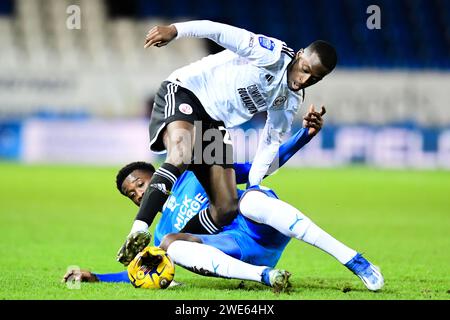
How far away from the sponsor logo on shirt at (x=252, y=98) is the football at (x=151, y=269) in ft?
5.48

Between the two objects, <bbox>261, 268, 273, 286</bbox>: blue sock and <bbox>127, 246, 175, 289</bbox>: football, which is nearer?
<bbox>261, 268, 273, 286</bbox>: blue sock

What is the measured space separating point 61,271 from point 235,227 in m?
1.51

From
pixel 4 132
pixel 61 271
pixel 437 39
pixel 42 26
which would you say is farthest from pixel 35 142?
pixel 61 271

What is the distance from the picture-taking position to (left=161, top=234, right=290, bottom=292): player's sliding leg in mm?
5320

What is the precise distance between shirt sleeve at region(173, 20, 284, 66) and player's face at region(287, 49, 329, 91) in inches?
6.3

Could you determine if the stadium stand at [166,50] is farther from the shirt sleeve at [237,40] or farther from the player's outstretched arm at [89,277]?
the player's outstretched arm at [89,277]

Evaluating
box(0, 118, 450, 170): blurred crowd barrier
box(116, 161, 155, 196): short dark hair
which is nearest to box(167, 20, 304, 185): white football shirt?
box(116, 161, 155, 196): short dark hair

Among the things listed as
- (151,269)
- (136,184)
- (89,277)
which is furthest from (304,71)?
(89,277)

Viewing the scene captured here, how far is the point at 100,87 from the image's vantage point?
24844 millimetres

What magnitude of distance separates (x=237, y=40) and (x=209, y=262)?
5.73 ft

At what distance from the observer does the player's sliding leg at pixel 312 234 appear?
543 cm

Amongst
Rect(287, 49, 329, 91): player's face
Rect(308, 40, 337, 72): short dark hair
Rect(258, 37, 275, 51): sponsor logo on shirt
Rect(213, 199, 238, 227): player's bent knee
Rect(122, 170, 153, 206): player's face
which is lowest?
Rect(213, 199, 238, 227): player's bent knee

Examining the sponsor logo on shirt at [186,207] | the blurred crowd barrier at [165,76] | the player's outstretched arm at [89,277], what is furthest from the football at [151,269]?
the blurred crowd barrier at [165,76]

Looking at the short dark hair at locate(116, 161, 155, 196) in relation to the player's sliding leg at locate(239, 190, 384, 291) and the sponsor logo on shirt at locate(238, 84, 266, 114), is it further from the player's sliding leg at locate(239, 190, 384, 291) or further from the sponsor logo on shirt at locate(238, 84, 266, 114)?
the player's sliding leg at locate(239, 190, 384, 291)
